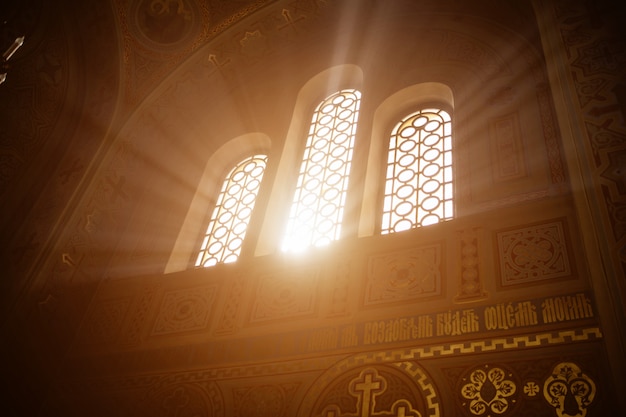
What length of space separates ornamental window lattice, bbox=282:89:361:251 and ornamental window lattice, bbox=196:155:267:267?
0.68 m

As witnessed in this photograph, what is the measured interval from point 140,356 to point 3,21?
520 centimetres

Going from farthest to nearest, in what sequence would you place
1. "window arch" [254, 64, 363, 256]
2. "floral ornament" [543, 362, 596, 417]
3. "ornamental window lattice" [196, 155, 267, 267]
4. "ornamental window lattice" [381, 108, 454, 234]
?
"ornamental window lattice" [196, 155, 267, 267] → "window arch" [254, 64, 363, 256] → "ornamental window lattice" [381, 108, 454, 234] → "floral ornament" [543, 362, 596, 417]

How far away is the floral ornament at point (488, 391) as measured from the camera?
3.53 metres

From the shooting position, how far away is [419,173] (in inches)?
231

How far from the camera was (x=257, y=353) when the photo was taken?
4797mm

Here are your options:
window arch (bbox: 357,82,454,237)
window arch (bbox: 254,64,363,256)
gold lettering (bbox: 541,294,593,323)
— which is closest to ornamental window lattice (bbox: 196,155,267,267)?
window arch (bbox: 254,64,363,256)

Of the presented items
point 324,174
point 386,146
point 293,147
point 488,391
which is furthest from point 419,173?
point 488,391

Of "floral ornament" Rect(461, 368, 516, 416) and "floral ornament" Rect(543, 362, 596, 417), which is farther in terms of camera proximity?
"floral ornament" Rect(461, 368, 516, 416)

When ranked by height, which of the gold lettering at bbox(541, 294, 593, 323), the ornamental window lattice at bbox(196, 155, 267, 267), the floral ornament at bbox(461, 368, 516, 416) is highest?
the ornamental window lattice at bbox(196, 155, 267, 267)

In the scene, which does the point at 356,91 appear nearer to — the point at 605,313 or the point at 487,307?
the point at 487,307

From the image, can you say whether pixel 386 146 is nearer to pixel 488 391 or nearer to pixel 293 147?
pixel 293 147

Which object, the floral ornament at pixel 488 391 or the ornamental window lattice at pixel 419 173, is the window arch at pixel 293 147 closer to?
the ornamental window lattice at pixel 419 173

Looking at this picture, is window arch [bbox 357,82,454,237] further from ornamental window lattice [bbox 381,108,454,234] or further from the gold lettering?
the gold lettering

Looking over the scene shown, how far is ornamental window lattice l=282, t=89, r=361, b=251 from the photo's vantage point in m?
6.05
